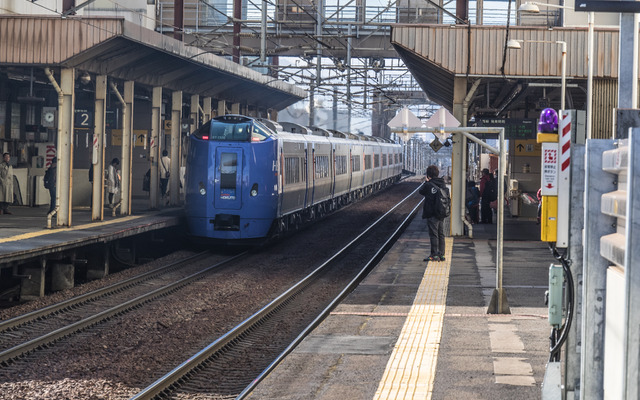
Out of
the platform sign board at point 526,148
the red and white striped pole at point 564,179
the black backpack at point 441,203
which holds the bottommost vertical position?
the black backpack at point 441,203

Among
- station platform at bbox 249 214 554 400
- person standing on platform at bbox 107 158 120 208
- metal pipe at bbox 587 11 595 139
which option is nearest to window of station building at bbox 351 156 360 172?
person standing on platform at bbox 107 158 120 208

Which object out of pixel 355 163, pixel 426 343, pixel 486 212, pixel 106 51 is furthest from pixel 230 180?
pixel 355 163

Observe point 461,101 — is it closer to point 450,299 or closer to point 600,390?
point 450,299

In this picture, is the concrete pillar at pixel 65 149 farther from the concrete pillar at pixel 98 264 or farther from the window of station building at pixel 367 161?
the window of station building at pixel 367 161

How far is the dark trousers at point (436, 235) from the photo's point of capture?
54.6 ft

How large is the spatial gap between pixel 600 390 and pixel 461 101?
18.6 metres

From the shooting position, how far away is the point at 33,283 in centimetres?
1611

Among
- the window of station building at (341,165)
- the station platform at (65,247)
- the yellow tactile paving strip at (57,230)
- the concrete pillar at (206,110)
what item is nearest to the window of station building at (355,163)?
the window of station building at (341,165)

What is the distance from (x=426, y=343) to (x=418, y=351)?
1.42 feet

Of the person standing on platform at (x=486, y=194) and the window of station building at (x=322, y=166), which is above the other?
the window of station building at (x=322, y=166)

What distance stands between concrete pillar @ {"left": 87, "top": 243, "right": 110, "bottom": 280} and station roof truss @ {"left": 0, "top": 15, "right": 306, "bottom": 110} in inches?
162

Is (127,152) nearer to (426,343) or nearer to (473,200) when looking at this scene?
(473,200)

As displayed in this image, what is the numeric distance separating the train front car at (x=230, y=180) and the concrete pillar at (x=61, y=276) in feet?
13.7

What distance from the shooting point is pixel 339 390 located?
7.82 metres
